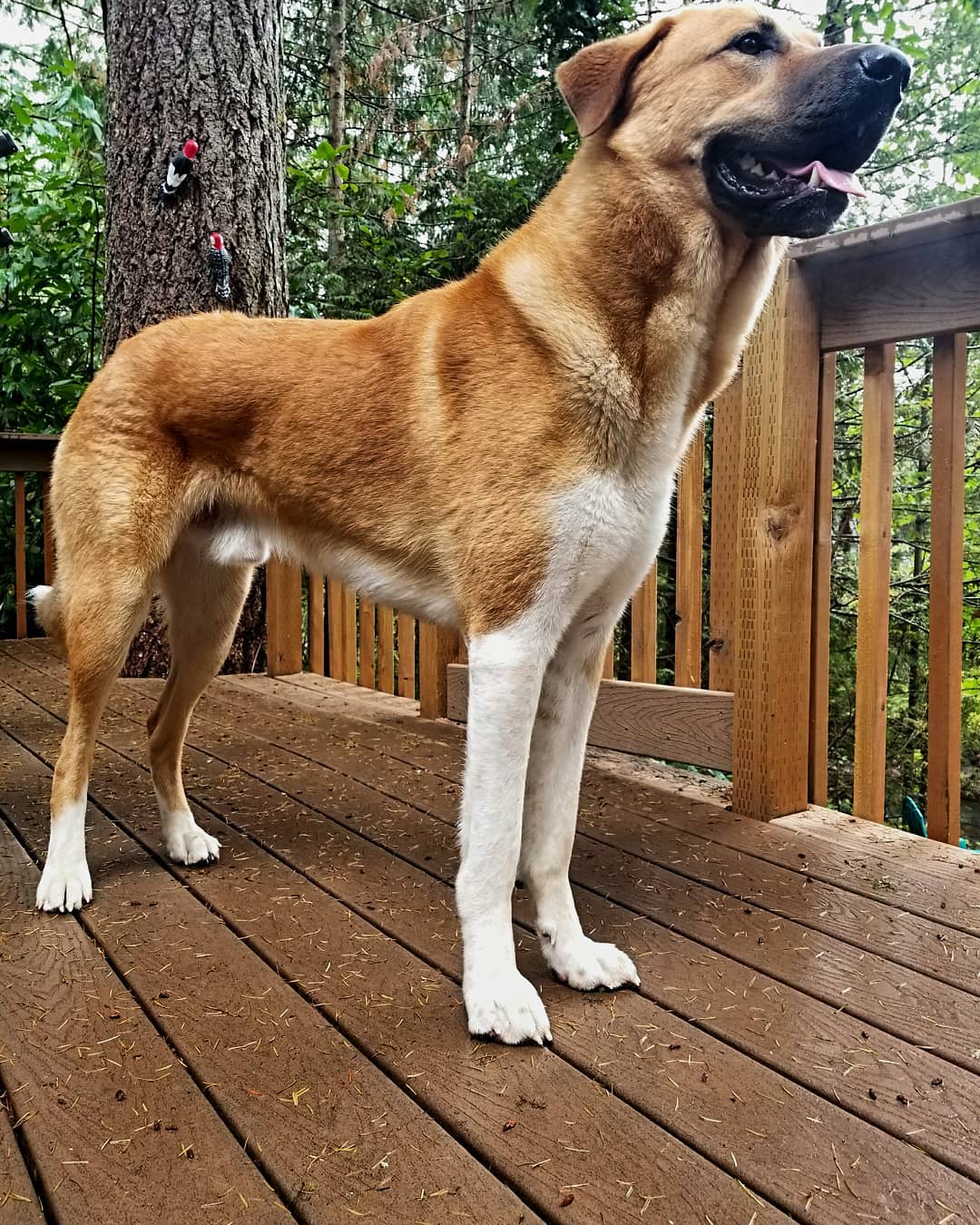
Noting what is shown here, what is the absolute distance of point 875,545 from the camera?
2422 mm

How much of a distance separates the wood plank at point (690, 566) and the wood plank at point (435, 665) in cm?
104

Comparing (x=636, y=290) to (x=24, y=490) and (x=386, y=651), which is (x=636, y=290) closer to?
(x=386, y=651)

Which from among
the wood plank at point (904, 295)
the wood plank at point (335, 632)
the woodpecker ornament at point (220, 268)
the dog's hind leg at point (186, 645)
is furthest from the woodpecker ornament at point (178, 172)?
the wood plank at point (904, 295)

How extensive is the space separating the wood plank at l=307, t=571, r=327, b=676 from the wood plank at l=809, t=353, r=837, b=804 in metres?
2.74

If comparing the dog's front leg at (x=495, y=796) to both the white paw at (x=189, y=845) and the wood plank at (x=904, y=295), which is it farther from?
the wood plank at (x=904, y=295)

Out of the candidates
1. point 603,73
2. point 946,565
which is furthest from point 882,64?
point 946,565

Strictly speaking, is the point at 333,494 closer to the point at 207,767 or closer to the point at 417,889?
the point at 417,889

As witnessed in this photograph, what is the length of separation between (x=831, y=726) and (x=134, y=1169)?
660 centimetres

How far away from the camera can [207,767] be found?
10.2 feet

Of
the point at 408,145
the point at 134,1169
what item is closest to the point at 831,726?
the point at 134,1169

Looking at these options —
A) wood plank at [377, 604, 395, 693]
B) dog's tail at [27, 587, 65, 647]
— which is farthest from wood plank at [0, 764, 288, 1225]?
wood plank at [377, 604, 395, 693]

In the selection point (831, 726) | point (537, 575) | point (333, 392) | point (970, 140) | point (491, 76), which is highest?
point (491, 76)

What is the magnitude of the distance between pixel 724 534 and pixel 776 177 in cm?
139

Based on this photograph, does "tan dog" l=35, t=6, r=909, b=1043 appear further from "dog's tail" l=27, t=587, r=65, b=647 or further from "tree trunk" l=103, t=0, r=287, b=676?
"tree trunk" l=103, t=0, r=287, b=676
